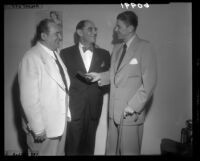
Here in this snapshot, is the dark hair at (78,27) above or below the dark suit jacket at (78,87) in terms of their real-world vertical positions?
above

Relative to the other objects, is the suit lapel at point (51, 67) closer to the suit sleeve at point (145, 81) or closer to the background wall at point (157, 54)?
the background wall at point (157, 54)

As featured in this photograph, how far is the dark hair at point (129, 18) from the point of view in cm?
292

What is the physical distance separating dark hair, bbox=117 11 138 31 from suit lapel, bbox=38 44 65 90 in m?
0.78

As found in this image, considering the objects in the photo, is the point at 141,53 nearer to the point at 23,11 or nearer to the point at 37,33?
the point at 37,33

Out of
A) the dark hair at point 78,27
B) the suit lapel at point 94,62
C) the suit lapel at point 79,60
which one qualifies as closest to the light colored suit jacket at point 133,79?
the suit lapel at point 94,62

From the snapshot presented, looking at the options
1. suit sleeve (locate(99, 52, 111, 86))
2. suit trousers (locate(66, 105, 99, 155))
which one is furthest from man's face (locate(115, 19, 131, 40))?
suit trousers (locate(66, 105, 99, 155))

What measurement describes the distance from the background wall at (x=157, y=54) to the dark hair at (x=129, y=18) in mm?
41

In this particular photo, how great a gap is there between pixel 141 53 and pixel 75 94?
0.74 meters

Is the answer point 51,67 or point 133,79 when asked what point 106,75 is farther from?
point 51,67

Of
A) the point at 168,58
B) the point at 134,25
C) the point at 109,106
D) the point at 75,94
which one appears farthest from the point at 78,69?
the point at 168,58

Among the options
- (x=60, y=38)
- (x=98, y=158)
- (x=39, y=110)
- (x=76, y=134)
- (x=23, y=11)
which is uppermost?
(x=23, y=11)

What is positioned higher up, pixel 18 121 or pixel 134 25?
pixel 134 25

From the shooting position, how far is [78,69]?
289 cm

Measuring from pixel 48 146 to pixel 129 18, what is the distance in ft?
4.77
